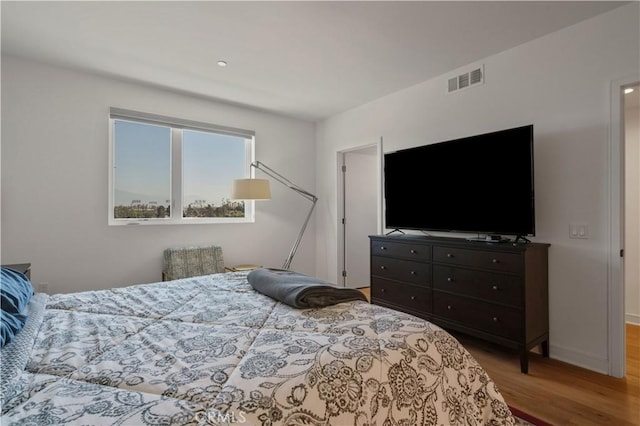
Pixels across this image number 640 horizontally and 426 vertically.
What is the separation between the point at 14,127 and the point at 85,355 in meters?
2.97

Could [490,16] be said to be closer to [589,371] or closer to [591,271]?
[591,271]

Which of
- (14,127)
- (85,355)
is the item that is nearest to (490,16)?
(85,355)

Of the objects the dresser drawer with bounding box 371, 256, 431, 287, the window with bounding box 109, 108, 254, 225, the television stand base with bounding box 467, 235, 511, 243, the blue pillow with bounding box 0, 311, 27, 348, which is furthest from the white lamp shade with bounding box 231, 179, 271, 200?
the blue pillow with bounding box 0, 311, 27, 348

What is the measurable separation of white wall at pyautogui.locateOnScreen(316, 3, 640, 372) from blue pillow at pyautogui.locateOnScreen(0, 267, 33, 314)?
3.13 meters

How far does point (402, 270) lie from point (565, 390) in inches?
56.2

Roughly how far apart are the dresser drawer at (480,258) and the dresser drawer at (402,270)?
177 millimetres

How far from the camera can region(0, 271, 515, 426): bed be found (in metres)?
0.80

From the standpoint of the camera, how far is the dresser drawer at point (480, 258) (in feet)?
7.60

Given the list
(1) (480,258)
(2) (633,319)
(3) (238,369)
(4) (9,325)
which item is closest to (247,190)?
(1) (480,258)

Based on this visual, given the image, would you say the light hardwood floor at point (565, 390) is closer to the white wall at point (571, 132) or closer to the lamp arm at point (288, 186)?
the white wall at point (571, 132)

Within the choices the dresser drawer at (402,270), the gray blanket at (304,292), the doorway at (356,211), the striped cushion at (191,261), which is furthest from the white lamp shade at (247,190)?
the gray blanket at (304,292)

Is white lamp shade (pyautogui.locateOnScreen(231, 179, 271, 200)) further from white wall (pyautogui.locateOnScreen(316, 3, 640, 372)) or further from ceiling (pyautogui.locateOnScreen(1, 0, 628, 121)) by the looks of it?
white wall (pyautogui.locateOnScreen(316, 3, 640, 372))

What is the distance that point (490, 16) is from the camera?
231 centimetres

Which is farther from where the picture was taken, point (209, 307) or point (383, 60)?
point (383, 60)
